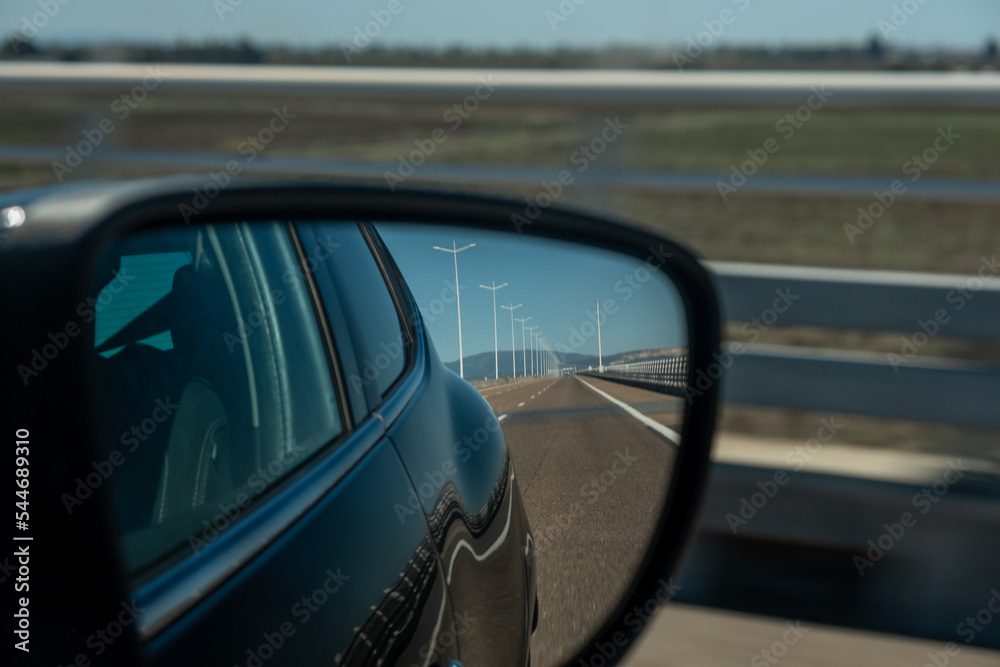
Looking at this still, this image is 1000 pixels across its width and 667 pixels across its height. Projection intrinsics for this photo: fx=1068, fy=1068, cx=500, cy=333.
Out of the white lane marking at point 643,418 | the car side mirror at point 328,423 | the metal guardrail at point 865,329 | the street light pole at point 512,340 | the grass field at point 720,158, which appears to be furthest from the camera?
the grass field at point 720,158

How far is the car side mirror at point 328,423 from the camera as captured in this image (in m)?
0.78

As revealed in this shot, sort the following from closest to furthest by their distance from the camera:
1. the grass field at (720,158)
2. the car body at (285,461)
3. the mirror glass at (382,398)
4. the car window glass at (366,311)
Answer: the car body at (285,461) → the mirror glass at (382,398) → the car window glass at (366,311) → the grass field at (720,158)

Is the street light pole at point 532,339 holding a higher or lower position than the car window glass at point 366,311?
higher

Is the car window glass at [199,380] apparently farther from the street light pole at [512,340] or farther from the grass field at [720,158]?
the grass field at [720,158]

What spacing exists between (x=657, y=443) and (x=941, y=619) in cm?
192

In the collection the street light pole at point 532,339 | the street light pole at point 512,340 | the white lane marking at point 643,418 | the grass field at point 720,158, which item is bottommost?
the grass field at point 720,158

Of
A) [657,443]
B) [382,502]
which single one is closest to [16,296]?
[382,502]

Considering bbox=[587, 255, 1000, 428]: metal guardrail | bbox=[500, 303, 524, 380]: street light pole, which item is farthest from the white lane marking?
bbox=[587, 255, 1000, 428]: metal guardrail

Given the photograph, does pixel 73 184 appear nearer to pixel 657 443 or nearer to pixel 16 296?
pixel 16 296

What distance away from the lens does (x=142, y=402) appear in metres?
0.99

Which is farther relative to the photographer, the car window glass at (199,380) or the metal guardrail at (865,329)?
the metal guardrail at (865,329)

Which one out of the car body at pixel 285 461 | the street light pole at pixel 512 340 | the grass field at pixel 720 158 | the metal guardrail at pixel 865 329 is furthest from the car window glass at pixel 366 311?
the metal guardrail at pixel 865 329

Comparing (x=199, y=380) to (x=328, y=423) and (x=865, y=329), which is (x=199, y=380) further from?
(x=865, y=329)

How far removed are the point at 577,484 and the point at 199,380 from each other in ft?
1.54
